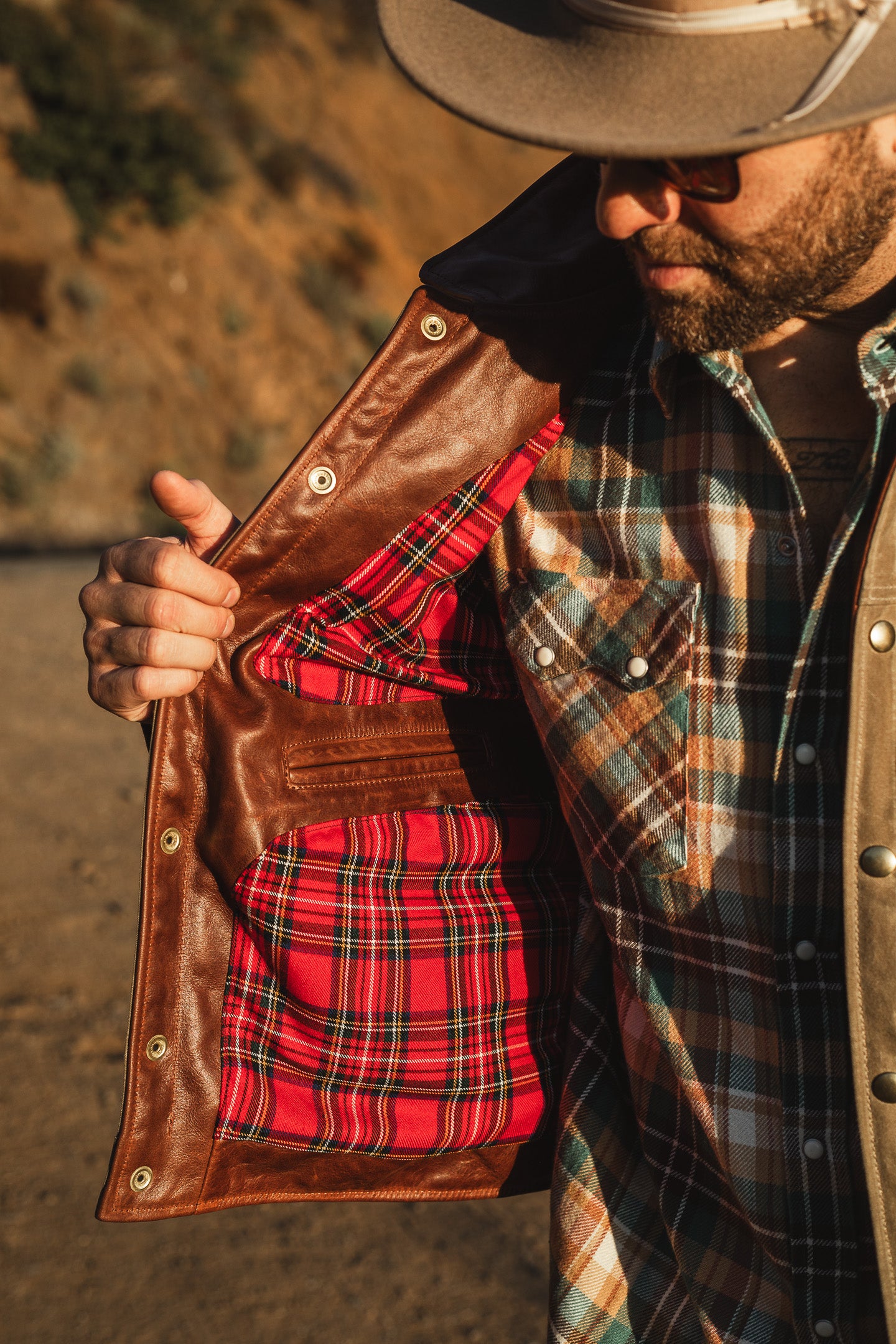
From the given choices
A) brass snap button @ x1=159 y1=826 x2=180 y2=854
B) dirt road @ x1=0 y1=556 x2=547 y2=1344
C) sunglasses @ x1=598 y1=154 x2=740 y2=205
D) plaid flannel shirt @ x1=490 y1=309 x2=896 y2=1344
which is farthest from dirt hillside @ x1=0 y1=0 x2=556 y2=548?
sunglasses @ x1=598 y1=154 x2=740 y2=205

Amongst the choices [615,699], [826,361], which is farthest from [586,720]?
[826,361]

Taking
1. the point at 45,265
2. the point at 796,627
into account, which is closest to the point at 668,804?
the point at 796,627

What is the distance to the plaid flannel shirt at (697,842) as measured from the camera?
1476 millimetres

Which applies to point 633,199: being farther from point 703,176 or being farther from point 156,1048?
point 156,1048

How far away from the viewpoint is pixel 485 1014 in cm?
189

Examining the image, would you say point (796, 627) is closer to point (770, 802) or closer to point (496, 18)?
point (770, 802)

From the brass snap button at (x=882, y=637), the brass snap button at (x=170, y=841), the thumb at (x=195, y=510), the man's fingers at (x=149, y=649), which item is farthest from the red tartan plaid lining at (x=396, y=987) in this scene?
the brass snap button at (x=882, y=637)

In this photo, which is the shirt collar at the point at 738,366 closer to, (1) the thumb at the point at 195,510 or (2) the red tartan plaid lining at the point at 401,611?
(2) the red tartan plaid lining at the point at 401,611

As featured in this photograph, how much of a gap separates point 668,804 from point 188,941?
72 cm

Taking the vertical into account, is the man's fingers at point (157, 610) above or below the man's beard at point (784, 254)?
below

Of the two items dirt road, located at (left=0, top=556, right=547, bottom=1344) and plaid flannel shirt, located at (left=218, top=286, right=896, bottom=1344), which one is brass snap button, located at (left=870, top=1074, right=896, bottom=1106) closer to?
plaid flannel shirt, located at (left=218, top=286, right=896, bottom=1344)

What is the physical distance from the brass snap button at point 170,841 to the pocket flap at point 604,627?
1.89 feet

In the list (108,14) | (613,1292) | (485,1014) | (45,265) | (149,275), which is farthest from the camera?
(108,14)

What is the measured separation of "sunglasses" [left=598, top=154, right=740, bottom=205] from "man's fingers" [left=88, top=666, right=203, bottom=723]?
872mm
